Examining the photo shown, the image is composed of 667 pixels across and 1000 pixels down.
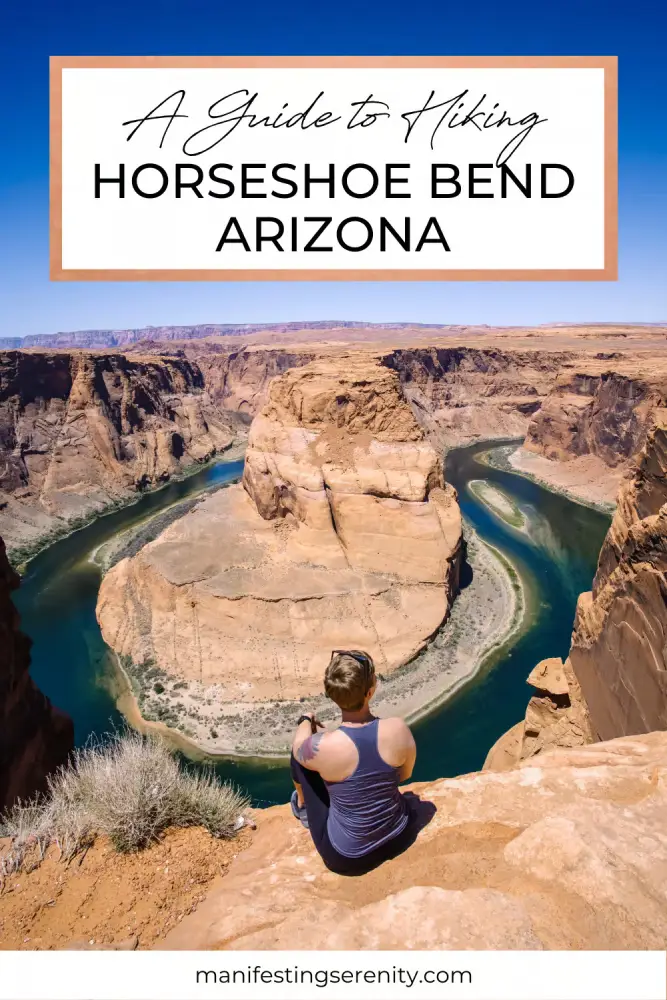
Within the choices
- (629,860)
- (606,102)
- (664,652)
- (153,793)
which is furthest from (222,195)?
(664,652)

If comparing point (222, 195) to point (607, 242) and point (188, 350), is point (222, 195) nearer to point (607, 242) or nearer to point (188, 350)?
point (607, 242)

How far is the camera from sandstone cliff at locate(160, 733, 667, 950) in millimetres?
3129

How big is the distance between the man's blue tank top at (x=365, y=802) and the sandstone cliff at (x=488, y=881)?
22 centimetres

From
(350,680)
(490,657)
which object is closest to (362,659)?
(350,680)

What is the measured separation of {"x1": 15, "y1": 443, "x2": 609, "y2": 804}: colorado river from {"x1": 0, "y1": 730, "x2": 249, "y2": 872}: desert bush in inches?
524

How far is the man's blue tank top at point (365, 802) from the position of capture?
3.81m

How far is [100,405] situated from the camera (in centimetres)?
5594

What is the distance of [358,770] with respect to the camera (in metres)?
3.82

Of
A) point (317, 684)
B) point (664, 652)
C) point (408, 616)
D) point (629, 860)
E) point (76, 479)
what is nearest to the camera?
point (629, 860)

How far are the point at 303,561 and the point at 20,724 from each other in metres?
17.0

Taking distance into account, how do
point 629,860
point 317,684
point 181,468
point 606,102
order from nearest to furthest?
point 629,860, point 606,102, point 317,684, point 181,468

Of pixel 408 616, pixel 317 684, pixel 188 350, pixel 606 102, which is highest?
pixel 188 350

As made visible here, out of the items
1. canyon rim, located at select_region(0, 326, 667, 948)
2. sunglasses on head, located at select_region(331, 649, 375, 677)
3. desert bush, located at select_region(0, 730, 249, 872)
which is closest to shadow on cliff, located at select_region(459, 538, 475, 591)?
canyon rim, located at select_region(0, 326, 667, 948)

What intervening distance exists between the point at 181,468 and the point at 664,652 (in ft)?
189
